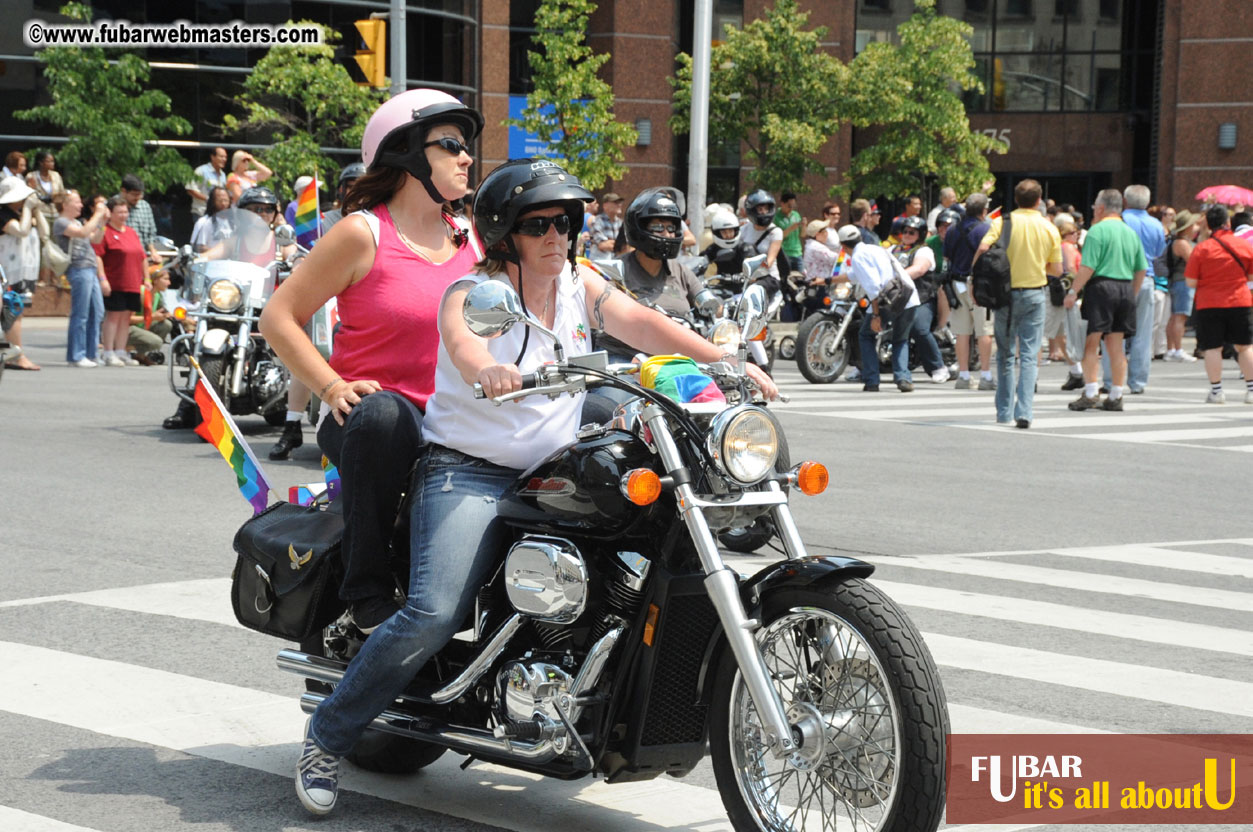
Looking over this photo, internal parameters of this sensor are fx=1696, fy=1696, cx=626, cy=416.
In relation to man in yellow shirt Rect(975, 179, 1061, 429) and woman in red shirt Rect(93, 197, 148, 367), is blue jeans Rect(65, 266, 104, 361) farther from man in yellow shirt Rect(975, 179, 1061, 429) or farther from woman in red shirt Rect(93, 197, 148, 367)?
man in yellow shirt Rect(975, 179, 1061, 429)

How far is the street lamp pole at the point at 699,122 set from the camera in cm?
2538

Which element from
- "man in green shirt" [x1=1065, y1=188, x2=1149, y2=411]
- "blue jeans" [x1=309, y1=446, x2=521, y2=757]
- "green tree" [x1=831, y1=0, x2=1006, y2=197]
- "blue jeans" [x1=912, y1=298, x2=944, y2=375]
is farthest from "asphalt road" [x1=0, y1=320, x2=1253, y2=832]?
"green tree" [x1=831, y1=0, x2=1006, y2=197]

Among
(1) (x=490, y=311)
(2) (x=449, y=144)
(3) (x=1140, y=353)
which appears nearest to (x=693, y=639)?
(1) (x=490, y=311)

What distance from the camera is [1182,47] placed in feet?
136

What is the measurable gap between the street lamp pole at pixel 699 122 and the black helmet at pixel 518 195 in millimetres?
20833

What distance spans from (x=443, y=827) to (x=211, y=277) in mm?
9461

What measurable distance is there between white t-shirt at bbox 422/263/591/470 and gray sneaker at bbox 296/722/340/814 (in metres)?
0.89

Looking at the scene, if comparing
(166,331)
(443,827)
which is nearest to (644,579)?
(443,827)

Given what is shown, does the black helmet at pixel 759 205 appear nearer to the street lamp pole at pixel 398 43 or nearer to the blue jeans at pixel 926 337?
the blue jeans at pixel 926 337

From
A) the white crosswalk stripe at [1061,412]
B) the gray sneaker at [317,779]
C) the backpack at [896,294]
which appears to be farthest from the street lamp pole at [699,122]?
the gray sneaker at [317,779]

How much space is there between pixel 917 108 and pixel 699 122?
14.5 meters

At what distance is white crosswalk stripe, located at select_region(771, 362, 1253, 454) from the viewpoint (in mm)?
14562

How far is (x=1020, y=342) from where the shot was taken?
1484cm

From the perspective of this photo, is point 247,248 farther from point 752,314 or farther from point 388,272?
point 752,314
